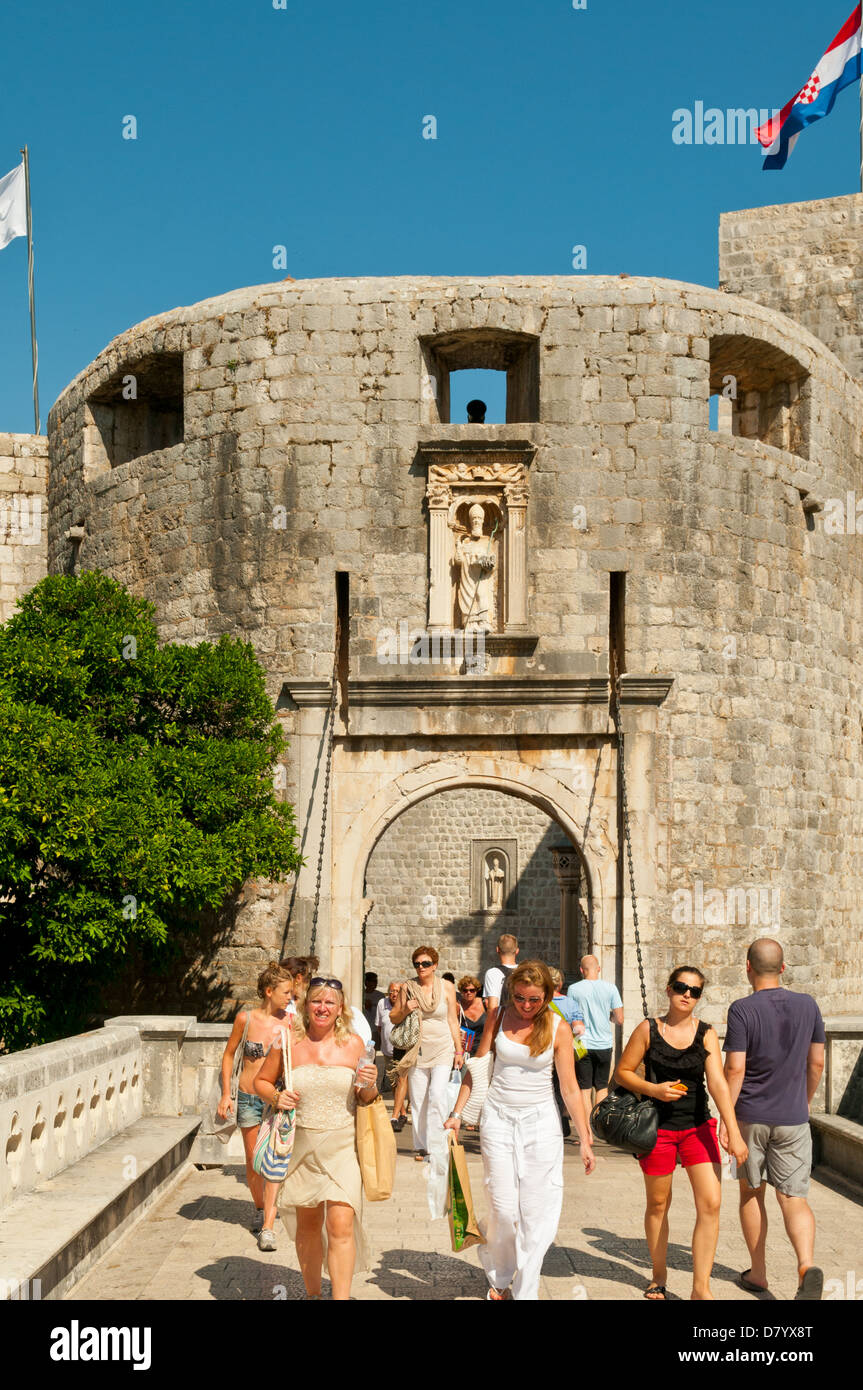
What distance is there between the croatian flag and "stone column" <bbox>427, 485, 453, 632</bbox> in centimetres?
644

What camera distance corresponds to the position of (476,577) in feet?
41.7

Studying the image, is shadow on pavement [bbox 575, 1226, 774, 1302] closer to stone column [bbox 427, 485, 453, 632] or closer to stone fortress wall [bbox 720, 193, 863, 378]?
stone column [bbox 427, 485, 453, 632]

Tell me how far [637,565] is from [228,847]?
4.31 m

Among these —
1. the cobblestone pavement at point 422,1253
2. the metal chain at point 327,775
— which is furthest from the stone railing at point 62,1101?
the metal chain at point 327,775

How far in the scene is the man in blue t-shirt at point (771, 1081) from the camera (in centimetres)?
604

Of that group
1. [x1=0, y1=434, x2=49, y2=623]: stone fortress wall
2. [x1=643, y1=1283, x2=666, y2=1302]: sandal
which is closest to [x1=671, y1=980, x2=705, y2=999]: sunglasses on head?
[x1=643, y1=1283, x2=666, y2=1302]: sandal

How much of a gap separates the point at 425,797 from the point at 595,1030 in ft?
11.2

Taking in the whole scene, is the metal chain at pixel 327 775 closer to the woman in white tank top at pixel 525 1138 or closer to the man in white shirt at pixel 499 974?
the man in white shirt at pixel 499 974

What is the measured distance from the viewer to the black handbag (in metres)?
5.68

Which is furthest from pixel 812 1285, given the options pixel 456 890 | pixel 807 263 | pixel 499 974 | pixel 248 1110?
pixel 456 890

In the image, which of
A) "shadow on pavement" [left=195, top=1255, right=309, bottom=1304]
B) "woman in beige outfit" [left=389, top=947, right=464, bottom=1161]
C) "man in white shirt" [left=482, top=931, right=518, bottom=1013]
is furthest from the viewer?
"man in white shirt" [left=482, top=931, right=518, bottom=1013]

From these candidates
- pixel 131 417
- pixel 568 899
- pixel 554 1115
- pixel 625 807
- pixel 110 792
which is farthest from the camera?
pixel 568 899

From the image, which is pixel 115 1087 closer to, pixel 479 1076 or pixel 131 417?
pixel 479 1076
